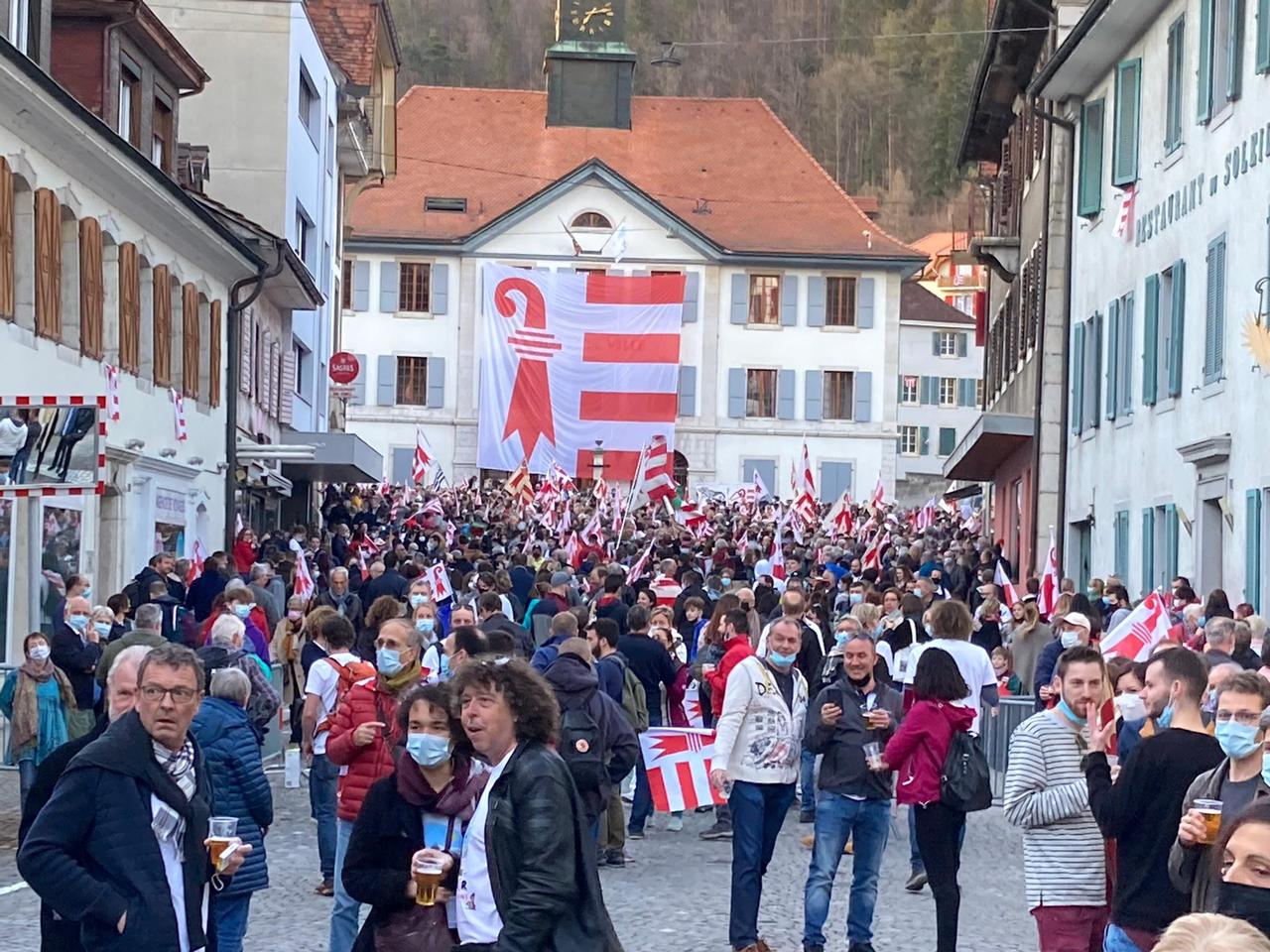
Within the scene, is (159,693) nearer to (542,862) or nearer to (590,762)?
(542,862)

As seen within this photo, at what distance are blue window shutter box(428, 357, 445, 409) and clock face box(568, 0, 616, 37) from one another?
13.8 meters

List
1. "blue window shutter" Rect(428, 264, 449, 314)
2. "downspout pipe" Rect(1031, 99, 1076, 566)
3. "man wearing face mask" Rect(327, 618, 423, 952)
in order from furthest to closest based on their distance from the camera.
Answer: "blue window shutter" Rect(428, 264, 449, 314) → "downspout pipe" Rect(1031, 99, 1076, 566) → "man wearing face mask" Rect(327, 618, 423, 952)

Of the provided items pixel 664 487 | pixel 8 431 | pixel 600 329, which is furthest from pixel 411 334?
pixel 8 431

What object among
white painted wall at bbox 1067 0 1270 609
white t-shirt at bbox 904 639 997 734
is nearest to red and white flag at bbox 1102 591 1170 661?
white t-shirt at bbox 904 639 997 734

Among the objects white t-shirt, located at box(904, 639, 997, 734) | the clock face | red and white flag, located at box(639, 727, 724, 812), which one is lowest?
red and white flag, located at box(639, 727, 724, 812)

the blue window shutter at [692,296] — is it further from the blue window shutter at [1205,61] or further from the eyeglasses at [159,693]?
the eyeglasses at [159,693]

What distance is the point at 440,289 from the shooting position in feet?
244

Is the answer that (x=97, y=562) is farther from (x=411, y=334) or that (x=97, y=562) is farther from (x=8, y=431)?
(x=411, y=334)

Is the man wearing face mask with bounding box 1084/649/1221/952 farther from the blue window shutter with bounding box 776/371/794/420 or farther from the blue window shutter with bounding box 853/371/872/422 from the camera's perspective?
the blue window shutter with bounding box 853/371/872/422

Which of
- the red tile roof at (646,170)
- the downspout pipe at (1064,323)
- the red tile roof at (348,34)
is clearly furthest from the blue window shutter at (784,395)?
the downspout pipe at (1064,323)

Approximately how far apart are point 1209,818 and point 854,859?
4648 mm

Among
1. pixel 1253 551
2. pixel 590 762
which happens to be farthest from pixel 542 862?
pixel 1253 551

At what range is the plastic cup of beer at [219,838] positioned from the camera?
21.4ft

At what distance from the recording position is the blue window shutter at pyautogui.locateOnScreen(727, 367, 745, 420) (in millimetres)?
73812
